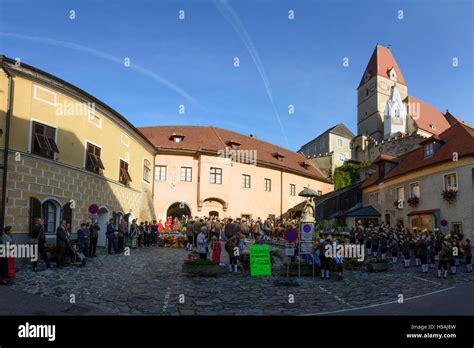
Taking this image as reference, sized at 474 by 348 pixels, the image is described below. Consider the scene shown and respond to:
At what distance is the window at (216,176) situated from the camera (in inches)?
1348

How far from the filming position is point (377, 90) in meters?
67.7

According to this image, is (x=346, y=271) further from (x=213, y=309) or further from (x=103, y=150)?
(x=103, y=150)

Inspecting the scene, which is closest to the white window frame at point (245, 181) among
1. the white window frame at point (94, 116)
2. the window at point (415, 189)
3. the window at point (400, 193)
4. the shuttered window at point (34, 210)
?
the window at point (400, 193)

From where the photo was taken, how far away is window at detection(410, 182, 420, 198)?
82.8ft

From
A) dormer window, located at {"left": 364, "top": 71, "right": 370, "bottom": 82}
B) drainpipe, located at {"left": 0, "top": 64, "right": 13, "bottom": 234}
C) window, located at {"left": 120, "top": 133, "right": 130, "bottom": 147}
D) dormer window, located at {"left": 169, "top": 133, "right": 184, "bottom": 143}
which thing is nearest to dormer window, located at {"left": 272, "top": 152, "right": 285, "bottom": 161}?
dormer window, located at {"left": 169, "top": 133, "right": 184, "bottom": 143}

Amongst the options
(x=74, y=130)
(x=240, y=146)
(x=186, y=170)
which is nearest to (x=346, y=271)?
(x=74, y=130)

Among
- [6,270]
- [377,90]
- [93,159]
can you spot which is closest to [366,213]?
[93,159]

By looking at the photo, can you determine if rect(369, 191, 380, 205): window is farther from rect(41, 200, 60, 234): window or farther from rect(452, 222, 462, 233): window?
rect(41, 200, 60, 234): window

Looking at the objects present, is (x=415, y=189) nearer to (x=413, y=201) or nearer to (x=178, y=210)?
(x=413, y=201)

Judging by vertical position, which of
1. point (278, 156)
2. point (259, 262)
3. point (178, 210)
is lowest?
point (259, 262)

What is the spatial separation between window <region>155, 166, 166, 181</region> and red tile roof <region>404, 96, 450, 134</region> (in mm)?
43888

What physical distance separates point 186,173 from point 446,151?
2112cm

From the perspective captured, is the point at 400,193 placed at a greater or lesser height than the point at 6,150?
lesser
